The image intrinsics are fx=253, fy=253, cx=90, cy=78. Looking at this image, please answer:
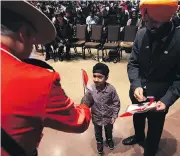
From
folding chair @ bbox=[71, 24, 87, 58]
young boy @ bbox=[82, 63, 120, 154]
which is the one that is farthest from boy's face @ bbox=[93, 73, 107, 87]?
folding chair @ bbox=[71, 24, 87, 58]

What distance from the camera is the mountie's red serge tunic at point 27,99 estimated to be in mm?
894

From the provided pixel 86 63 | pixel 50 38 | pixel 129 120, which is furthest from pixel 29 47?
pixel 86 63

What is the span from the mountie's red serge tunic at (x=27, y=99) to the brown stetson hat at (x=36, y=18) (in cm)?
15

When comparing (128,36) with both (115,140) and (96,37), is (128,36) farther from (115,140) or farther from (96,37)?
(115,140)

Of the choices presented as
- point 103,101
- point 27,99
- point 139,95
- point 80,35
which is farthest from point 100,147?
point 80,35

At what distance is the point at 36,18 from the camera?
1003mm

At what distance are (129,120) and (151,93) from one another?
4.63 ft

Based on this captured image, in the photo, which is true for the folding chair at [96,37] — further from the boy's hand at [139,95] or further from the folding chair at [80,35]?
the boy's hand at [139,95]

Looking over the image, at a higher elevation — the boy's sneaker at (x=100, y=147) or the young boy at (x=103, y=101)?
the young boy at (x=103, y=101)

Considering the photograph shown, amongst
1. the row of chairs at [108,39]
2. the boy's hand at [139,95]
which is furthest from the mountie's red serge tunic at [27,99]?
the row of chairs at [108,39]

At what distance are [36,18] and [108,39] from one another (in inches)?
228

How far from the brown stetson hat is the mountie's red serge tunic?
0.51 ft

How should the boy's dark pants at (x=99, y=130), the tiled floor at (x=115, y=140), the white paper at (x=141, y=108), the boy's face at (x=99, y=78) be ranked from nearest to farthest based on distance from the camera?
the white paper at (x=141, y=108), the boy's face at (x=99, y=78), the boy's dark pants at (x=99, y=130), the tiled floor at (x=115, y=140)

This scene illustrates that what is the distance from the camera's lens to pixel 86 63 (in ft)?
21.2
